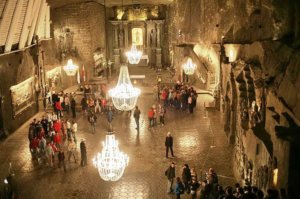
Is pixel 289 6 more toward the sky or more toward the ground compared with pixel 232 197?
more toward the sky

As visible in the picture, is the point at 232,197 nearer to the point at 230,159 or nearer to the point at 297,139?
the point at 297,139

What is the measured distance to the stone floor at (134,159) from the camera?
41.6 feet

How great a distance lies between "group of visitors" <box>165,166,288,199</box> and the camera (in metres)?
8.98

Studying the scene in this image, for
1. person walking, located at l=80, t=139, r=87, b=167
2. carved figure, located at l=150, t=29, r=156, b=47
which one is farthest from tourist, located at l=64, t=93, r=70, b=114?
carved figure, located at l=150, t=29, r=156, b=47

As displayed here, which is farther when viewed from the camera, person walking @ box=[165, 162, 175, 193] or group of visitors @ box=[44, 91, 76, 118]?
group of visitors @ box=[44, 91, 76, 118]

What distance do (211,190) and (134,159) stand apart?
447 cm

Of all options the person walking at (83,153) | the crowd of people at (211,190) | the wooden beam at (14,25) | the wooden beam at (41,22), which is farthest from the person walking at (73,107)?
the crowd of people at (211,190)

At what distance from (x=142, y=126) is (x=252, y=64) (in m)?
7.43

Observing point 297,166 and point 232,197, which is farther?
point 232,197

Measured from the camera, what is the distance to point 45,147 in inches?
563

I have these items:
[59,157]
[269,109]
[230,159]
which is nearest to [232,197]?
[269,109]

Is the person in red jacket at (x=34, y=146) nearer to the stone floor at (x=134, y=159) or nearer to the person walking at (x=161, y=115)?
the stone floor at (x=134, y=159)

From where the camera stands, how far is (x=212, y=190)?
10938 mm

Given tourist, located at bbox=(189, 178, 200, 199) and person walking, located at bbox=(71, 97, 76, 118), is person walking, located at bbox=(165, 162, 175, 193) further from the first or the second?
person walking, located at bbox=(71, 97, 76, 118)
